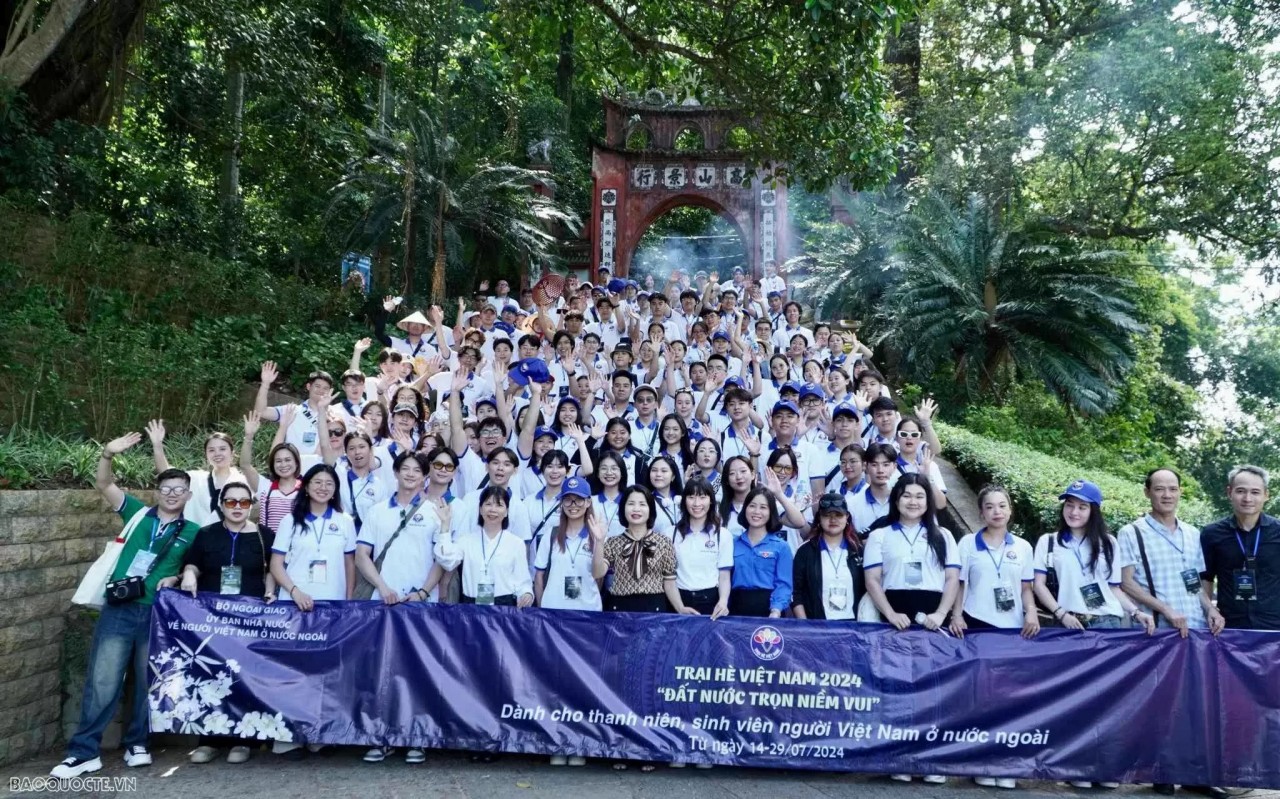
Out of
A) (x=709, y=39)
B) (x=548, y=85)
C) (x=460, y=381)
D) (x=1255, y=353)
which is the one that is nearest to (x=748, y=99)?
(x=709, y=39)

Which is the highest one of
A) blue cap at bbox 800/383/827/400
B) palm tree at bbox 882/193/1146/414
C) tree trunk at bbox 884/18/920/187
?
tree trunk at bbox 884/18/920/187

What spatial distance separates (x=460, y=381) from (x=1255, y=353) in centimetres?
3281

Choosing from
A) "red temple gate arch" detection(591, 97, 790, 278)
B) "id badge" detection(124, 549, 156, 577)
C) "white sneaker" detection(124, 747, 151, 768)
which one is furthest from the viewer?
"red temple gate arch" detection(591, 97, 790, 278)

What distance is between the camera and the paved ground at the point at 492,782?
5.19 meters

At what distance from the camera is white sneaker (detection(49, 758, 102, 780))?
5.44 meters

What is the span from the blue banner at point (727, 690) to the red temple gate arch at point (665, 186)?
15.6 m

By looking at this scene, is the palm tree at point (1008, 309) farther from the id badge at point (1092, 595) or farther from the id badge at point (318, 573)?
the id badge at point (318, 573)

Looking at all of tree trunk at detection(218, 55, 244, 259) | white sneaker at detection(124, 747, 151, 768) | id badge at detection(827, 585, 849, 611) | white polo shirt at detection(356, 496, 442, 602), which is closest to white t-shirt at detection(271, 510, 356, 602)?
white polo shirt at detection(356, 496, 442, 602)

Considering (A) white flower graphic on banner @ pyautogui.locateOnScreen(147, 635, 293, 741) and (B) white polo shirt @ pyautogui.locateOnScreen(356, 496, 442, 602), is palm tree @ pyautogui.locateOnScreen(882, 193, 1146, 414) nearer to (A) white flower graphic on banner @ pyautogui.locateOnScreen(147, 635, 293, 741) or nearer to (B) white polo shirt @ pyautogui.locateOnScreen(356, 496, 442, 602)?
(B) white polo shirt @ pyautogui.locateOnScreen(356, 496, 442, 602)

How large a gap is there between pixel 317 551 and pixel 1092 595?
4874 millimetres

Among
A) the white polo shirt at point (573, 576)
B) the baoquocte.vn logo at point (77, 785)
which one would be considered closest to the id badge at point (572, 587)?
the white polo shirt at point (573, 576)

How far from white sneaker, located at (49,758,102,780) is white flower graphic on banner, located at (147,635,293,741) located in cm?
37

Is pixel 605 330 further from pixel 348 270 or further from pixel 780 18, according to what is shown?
pixel 348 270

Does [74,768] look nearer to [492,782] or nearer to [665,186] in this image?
[492,782]
